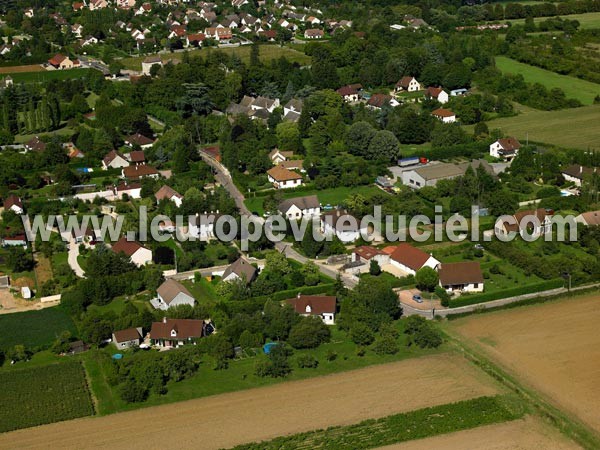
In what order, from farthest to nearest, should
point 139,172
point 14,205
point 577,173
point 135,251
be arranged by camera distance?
point 139,172
point 577,173
point 14,205
point 135,251

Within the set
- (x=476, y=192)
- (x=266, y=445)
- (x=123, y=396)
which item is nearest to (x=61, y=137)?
(x=476, y=192)

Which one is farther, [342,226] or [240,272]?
[342,226]

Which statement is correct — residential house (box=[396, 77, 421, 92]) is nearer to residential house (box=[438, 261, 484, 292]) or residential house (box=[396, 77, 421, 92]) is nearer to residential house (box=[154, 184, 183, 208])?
residential house (box=[154, 184, 183, 208])

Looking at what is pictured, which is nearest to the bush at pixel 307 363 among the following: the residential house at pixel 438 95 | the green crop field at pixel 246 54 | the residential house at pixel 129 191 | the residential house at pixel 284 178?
the residential house at pixel 284 178

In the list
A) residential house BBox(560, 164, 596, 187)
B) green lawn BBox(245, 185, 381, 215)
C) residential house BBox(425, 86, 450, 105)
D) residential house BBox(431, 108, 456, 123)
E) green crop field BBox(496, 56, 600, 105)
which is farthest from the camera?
green crop field BBox(496, 56, 600, 105)

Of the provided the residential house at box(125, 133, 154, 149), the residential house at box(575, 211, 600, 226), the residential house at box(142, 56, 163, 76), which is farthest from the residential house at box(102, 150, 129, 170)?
the residential house at box(575, 211, 600, 226)

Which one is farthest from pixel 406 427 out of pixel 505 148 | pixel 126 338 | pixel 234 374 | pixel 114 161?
pixel 114 161

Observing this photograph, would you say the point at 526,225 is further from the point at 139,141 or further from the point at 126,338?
the point at 139,141
